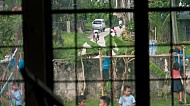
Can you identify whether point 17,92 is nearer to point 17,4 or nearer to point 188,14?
point 17,4

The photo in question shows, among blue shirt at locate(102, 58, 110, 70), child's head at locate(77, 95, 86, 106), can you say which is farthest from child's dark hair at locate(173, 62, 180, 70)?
child's head at locate(77, 95, 86, 106)

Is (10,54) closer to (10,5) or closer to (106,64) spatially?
(10,5)

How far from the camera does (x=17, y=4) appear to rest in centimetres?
384

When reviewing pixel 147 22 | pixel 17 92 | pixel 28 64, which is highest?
pixel 147 22

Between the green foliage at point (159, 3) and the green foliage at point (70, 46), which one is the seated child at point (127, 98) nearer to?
the green foliage at point (70, 46)

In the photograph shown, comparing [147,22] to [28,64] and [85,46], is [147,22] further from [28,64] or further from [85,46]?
[28,64]

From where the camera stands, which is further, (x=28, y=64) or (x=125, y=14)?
Answer: (x=125, y=14)

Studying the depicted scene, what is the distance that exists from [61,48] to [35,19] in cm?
41

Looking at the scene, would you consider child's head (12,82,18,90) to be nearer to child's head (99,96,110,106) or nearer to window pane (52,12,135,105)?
window pane (52,12,135,105)

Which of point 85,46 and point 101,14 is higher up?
point 101,14

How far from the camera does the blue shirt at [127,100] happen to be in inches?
152

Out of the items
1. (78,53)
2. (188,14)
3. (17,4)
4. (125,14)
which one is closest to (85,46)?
(78,53)

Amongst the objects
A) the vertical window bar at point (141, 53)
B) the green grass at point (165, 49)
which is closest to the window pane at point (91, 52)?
the vertical window bar at point (141, 53)

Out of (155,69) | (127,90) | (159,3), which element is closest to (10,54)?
(127,90)
